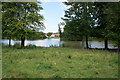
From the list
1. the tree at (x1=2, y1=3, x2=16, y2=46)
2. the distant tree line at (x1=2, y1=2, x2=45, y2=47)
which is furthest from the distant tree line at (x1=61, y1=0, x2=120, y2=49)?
the tree at (x1=2, y1=3, x2=16, y2=46)

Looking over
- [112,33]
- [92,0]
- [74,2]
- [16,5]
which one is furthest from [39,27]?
[112,33]

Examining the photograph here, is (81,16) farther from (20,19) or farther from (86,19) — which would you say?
(20,19)

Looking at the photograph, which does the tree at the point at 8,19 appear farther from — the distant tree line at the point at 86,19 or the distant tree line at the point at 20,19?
the distant tree line at the point at 86,19

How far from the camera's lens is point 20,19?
1305cm

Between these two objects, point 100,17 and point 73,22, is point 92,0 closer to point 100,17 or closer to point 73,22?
point 100,17

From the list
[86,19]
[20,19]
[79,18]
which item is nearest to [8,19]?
[20,19]

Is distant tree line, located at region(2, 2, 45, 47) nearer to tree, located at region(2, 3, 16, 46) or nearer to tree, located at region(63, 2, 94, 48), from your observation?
tree, located at region(2, 3, 16, 46)

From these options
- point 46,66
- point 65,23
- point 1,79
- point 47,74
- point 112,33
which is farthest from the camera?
point 65,23

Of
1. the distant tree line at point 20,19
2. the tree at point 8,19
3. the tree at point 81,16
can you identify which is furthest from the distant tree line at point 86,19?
the tree at point 8,19

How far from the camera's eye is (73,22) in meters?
14.7

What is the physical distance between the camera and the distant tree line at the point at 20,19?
1277 centimetres

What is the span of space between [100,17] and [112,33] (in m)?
4.51

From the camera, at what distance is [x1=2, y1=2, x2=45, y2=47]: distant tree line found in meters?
12.8

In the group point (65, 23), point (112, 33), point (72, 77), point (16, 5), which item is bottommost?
point (72, 77)
